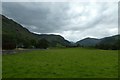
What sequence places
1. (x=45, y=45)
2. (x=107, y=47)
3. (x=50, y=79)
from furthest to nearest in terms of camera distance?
1. (x=45, y=45)
2. (x=107, y=47)
3. (x=50, y=79)

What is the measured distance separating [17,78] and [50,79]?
2.58m

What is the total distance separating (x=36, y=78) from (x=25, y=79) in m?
0.84

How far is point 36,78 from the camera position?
14.2 meters

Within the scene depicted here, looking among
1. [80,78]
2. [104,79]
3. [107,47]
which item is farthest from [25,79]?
[107,47]

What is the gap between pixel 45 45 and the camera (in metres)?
152

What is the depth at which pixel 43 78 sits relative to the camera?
14234mm

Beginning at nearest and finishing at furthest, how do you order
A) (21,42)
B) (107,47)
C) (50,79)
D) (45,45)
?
1. (50,79)
2. (107,47)
3. (45,45)
4. (21,42)

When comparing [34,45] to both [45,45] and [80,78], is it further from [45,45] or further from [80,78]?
[80,78]

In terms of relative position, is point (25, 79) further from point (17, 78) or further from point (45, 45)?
point (45, 45)

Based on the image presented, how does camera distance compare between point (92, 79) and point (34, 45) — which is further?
point (34, 45)

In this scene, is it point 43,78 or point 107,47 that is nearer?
point 43,78

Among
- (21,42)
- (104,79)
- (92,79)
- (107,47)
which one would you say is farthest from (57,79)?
(21,42)

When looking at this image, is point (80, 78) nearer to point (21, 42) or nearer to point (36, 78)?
point (36, 78)

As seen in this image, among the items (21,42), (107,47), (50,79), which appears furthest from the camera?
(21,42)
